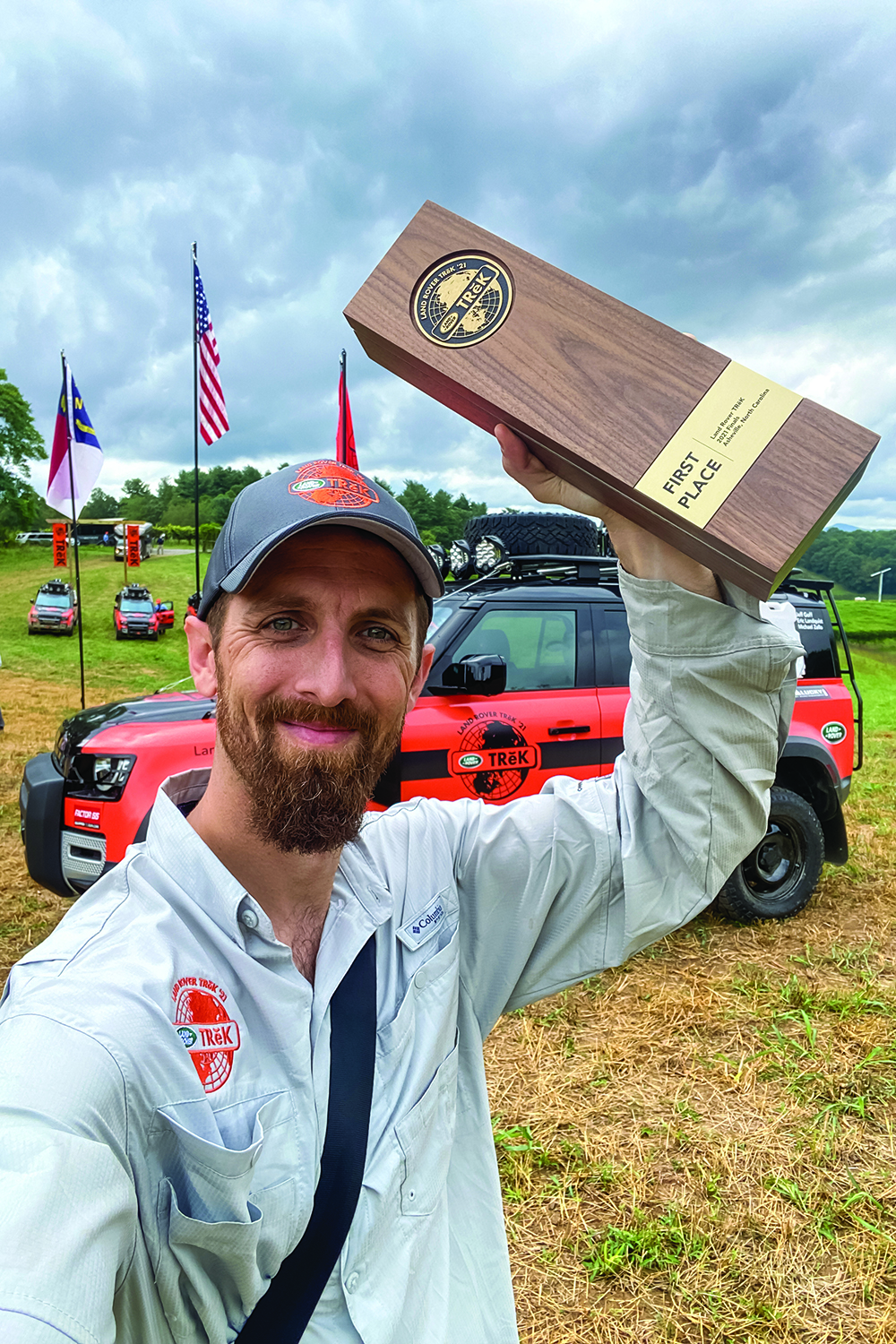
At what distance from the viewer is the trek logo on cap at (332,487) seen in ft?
4.08

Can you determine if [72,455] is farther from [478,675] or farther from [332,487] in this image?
[332,487]

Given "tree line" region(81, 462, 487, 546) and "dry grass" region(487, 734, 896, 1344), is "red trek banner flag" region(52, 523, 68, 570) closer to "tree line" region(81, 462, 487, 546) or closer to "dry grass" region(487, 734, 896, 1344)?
"tree line" region(81, 462, 487, 546)

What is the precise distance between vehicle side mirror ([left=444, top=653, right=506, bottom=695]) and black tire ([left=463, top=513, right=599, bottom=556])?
199cm

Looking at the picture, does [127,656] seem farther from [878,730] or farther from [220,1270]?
[220,1270]

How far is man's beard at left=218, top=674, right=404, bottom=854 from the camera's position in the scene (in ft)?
3.89

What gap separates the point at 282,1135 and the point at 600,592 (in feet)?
14.2

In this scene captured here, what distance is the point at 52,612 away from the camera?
894 inches

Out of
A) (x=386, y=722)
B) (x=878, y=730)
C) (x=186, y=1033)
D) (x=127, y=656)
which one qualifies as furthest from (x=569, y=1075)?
(x=127, y=656)

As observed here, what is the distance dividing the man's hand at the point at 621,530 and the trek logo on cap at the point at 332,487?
0.78 ft

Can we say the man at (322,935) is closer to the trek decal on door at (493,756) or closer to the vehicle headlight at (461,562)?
the trek decal on door at (493,756)

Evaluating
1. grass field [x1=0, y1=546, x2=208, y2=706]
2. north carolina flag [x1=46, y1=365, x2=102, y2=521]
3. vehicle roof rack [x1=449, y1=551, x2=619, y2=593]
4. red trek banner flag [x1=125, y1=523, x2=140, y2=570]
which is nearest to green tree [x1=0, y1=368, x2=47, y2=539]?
grass field [x1=0, y1=546, x2=208, y2=706]

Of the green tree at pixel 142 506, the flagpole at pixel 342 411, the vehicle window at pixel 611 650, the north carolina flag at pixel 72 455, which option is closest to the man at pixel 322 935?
the vehicle window at pixel 611 650

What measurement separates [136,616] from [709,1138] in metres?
21.7

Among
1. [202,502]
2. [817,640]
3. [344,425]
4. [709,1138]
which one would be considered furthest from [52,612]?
[202,502]
